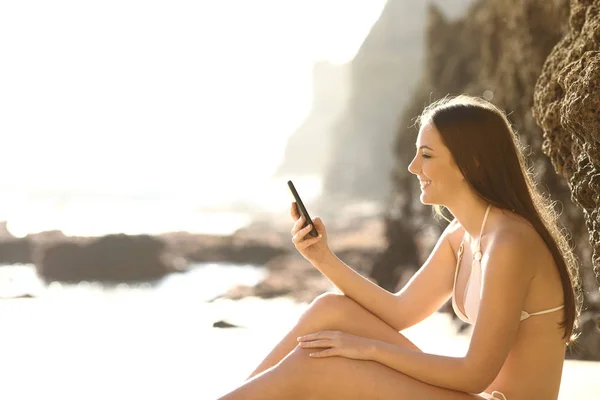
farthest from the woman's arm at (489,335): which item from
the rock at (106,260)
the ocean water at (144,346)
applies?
the rock at (106,260)

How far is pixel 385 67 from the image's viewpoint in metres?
80.8

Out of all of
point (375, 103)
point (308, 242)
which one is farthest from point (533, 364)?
point (375, 103)

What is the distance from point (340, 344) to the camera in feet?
A: 8.13

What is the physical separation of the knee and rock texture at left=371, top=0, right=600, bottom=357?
3.11ft

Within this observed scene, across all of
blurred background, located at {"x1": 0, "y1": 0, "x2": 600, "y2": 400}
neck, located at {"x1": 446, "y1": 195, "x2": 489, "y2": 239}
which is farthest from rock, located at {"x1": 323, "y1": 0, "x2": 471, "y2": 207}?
A: neck, located at {"x1": 446, "y1": 195, "x2": 489, "y2": 239}

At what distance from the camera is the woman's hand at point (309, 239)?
2814mm

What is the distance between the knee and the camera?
8.98ft

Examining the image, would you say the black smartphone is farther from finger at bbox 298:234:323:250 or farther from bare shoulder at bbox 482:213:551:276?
bare shoulder at bbox 482:213:551:276

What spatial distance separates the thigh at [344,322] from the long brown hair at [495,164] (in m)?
0.56

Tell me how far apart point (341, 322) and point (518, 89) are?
5.27 m

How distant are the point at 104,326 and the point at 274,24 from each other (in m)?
61.0

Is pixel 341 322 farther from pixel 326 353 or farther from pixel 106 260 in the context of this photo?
pixel 106 260

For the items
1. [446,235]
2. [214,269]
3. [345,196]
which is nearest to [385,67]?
[345,196]

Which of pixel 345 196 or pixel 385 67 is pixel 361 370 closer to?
pixel 345 196
